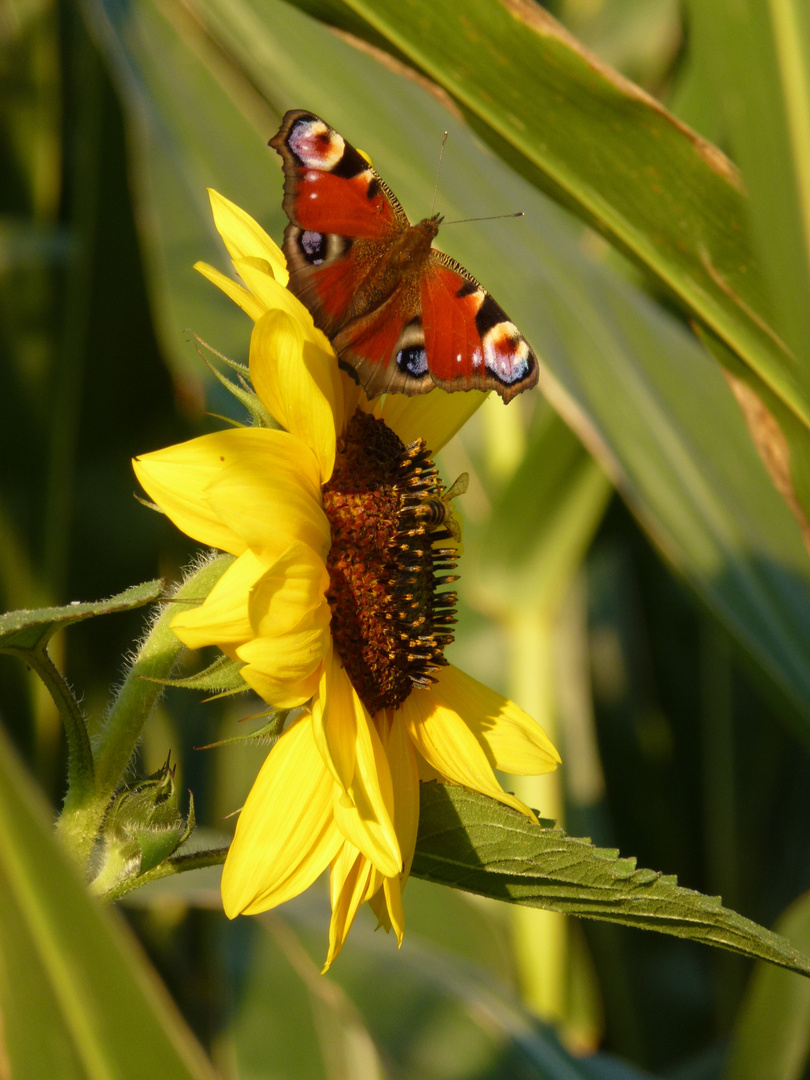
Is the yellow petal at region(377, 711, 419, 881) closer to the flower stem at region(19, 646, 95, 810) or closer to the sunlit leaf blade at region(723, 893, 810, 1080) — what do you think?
the flower stem at region(19, 646, 95, 810)

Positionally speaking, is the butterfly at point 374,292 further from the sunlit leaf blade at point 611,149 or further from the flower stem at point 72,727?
the flower stem at point 72,727

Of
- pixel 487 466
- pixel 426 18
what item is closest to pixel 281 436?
pixel 426 18

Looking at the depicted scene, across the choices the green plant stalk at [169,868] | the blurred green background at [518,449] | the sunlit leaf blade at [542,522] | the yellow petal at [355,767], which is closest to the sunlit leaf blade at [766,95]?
the blurred green background at [518,449]

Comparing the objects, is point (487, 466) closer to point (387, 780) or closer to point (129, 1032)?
point (387, 780)

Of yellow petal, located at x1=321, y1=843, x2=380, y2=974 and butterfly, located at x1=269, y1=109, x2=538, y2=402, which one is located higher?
butterfly, located at x1=269, y1=109, x2=538, y2=402

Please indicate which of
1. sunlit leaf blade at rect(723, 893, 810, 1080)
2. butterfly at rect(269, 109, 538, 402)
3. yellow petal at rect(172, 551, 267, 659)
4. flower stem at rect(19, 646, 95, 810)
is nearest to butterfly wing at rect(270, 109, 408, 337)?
butterfly at rect(269, 109, 538, 402)

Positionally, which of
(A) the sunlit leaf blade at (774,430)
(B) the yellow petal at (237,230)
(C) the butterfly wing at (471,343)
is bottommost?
(B) the yellow petal at (237,230)
